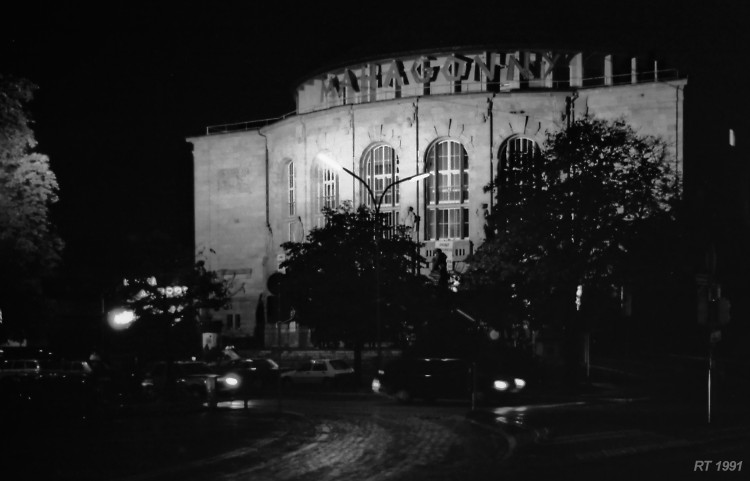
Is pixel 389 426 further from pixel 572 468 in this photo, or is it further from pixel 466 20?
pixel 466 20

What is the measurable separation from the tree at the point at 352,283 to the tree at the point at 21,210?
1804cm

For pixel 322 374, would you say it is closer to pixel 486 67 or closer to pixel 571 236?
pixel 571 236

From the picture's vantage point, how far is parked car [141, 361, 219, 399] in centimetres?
3654

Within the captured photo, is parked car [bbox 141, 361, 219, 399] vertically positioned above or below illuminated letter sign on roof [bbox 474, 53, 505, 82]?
below

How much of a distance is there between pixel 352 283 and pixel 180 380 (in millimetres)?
11176

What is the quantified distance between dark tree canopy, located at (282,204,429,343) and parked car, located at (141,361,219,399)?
21.4 ft

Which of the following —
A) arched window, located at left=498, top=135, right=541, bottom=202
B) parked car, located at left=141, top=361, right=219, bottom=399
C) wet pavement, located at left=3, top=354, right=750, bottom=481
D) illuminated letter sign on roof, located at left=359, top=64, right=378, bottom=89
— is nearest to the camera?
wet pavement, located at left=3, top=354, right=750, bottom=481

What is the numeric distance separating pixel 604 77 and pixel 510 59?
650cm

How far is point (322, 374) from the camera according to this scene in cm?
4831

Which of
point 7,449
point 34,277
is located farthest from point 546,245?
point 7,449

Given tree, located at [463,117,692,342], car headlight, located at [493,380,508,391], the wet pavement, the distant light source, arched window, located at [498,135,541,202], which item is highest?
arched window, located at [498,135,541,202]

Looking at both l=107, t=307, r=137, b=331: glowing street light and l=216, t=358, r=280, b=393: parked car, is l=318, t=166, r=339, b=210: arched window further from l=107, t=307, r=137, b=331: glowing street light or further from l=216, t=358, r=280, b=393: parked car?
l=107, t=307, r=137, b=331: glowing street light

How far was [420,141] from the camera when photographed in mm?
77500

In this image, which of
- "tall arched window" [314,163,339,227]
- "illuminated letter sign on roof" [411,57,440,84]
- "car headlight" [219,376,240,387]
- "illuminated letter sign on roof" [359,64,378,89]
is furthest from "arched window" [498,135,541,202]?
"illuminated letter sign on roof" [359,64,378,89]
